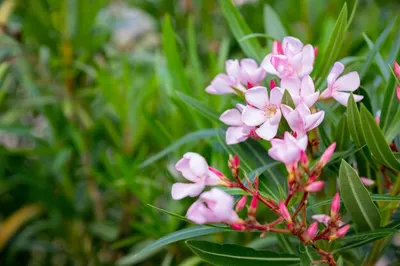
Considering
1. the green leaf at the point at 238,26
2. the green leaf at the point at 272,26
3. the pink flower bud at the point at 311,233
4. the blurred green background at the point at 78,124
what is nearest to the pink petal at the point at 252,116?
the pink flower bud at the point at 311,233

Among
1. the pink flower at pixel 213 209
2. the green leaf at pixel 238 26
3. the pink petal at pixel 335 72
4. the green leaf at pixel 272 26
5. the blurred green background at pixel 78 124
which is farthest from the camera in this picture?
the blurred green background at pixel 78 124

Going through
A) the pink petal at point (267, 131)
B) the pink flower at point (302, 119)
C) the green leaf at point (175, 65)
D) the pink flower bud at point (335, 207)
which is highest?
the pink flower at point (302, 119)

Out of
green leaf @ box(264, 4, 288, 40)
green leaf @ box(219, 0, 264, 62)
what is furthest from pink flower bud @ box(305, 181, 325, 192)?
green leaf @ box(264, 4, 288, 40)

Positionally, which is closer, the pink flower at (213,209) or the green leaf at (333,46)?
the pink flower at (213,209)

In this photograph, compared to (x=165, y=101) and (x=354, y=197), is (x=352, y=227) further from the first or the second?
(x=165, y=101)

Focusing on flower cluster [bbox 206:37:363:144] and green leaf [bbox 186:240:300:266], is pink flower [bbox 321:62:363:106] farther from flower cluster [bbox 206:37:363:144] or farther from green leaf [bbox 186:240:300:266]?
green leaf [bbox 186:240:300:266]

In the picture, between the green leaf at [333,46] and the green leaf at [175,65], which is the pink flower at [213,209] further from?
the green leaf at [175,65]

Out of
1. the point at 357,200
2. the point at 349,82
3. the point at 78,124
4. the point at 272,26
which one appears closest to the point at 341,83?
the point at 349,82

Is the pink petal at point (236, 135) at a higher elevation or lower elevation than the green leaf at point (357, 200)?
higher
